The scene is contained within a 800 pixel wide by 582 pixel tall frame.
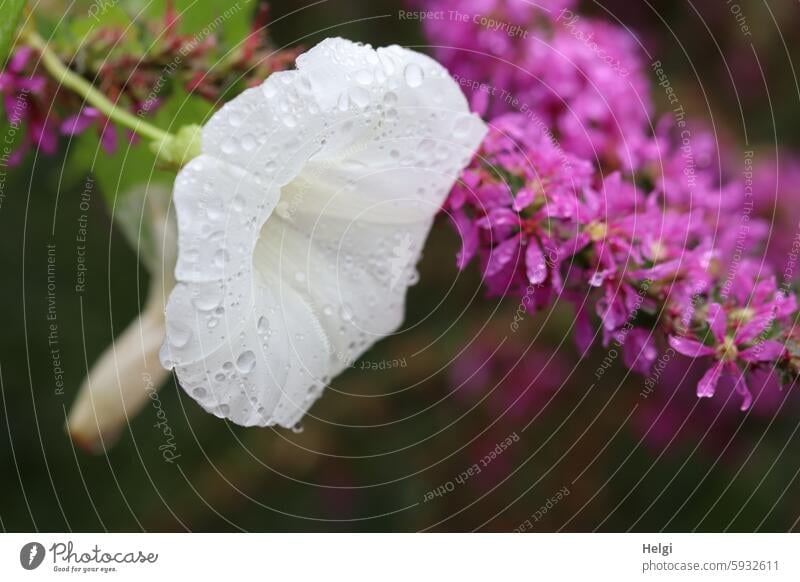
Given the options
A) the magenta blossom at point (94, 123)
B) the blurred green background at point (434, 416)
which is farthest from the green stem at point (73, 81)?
the blurred green background at point (434, 416)

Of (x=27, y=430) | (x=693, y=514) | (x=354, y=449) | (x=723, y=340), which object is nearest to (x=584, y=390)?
(x=693, y=514)

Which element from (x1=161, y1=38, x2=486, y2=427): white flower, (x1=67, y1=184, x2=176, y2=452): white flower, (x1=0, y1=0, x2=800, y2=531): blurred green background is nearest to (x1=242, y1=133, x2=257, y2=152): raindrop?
(x1=161, y1=38, x2=486, y2=427): white flower

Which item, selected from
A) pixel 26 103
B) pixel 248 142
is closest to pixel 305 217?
pixel 248 142

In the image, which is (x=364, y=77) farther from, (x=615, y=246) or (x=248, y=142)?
(x=615, y=246)

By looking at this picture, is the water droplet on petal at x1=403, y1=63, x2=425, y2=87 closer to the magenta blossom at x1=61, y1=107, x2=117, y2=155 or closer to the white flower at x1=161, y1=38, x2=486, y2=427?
the white flower at x1=161, y1=38, x2=486, y2=427
